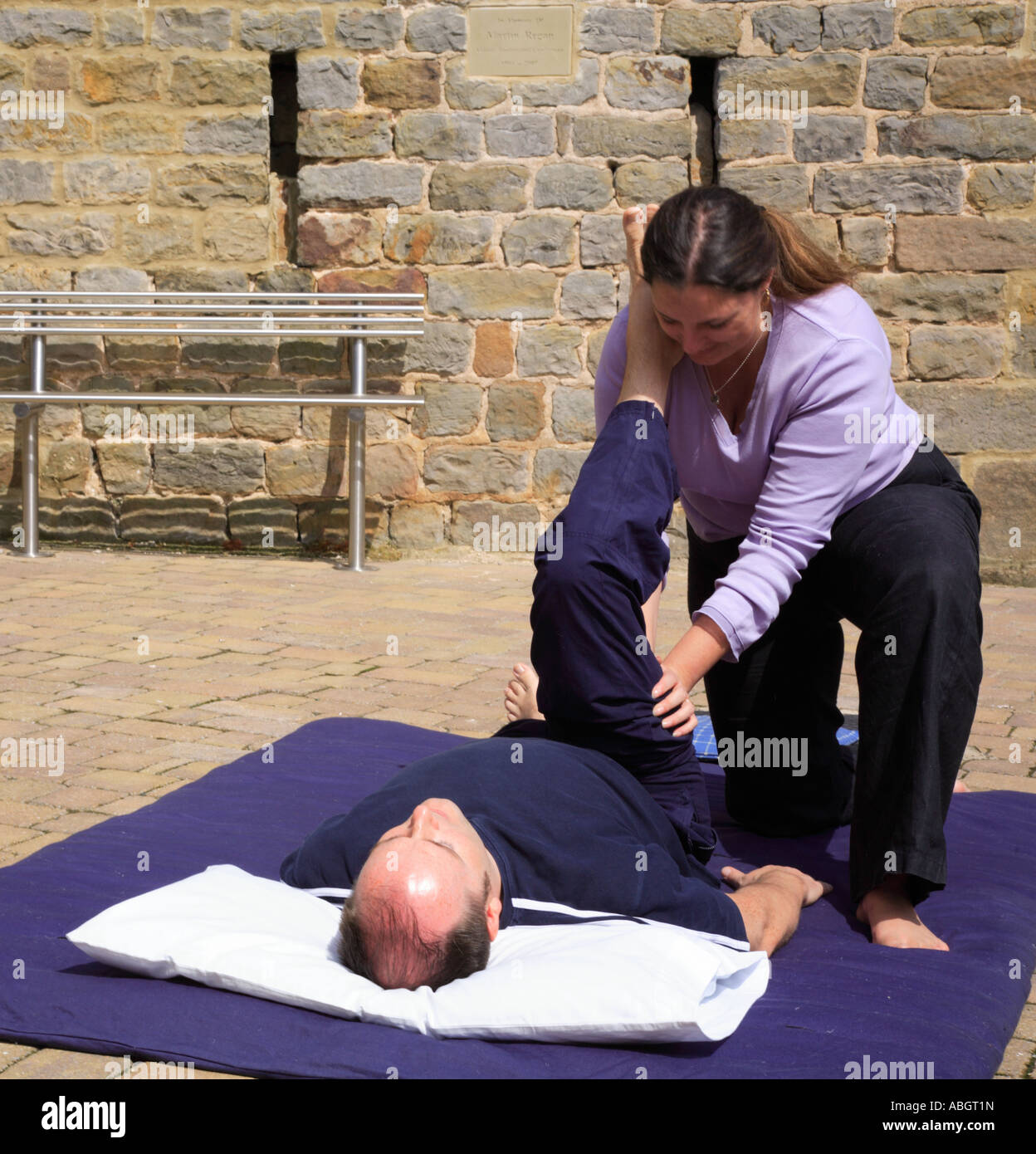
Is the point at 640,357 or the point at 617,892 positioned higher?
the point at 640,357

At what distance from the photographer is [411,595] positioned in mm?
5855

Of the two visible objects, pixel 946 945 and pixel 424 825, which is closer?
pixel 424 825

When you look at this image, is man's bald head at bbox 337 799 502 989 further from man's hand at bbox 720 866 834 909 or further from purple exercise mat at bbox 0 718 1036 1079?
man's hand at bbox 720 866 834 909

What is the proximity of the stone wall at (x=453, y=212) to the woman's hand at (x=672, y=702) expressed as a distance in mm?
4147

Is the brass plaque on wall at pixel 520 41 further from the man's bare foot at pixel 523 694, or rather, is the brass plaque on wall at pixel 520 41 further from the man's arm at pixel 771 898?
the man's arm at pixel 771 898

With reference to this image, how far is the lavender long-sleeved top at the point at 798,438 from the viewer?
2.57 metres

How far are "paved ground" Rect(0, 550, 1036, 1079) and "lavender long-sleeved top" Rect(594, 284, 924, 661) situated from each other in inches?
33.4

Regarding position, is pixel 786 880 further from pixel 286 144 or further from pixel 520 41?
pixel 286 144

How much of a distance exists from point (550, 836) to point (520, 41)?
5.09m

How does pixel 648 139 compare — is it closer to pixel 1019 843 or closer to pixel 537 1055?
pixel 1019 843

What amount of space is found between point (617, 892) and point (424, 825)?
1.13ft

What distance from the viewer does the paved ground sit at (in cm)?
327

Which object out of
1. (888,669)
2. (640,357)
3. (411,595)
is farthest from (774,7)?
(888,669)

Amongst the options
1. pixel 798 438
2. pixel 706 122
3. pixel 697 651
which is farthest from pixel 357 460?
pixel 697 651
